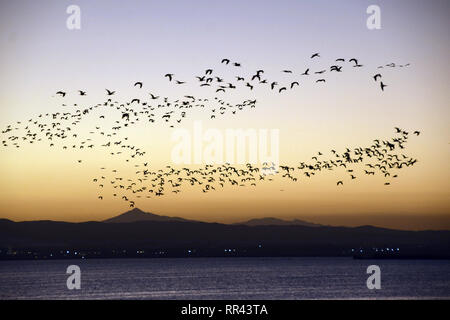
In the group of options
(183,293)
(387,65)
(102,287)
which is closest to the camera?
(387,65)
